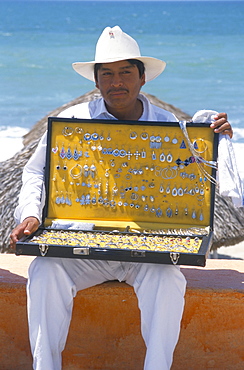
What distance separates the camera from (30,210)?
3.21 m

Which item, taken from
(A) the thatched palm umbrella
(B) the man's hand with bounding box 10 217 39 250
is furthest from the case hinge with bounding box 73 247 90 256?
(A) the thatched palm umbrella

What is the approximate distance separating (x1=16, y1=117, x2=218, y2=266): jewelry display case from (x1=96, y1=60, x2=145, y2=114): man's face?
115 mm

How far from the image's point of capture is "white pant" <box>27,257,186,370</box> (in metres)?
2.82

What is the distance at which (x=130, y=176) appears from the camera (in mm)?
3451

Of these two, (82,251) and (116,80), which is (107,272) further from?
(116,80)

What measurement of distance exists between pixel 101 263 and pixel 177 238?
377mm

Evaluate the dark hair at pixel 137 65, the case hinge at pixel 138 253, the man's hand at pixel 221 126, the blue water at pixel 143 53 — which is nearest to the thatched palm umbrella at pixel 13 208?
the dark hair at pixel 137 65

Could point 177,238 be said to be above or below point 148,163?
below

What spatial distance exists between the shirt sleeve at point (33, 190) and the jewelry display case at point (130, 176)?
0.05m

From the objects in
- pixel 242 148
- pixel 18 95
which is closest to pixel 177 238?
pixel 242 148

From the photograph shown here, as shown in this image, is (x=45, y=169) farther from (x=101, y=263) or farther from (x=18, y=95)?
(x=18, y=95)

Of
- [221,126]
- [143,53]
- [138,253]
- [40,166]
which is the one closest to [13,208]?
[40,166]

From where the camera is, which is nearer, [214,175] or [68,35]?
[214,175]

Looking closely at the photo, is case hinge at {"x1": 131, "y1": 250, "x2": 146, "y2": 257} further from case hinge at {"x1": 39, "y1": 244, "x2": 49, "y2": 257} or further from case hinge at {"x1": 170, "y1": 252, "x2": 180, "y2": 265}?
case hinge at {"x1": 39, "y1": 244, "x2": 49, "y2": 257}
